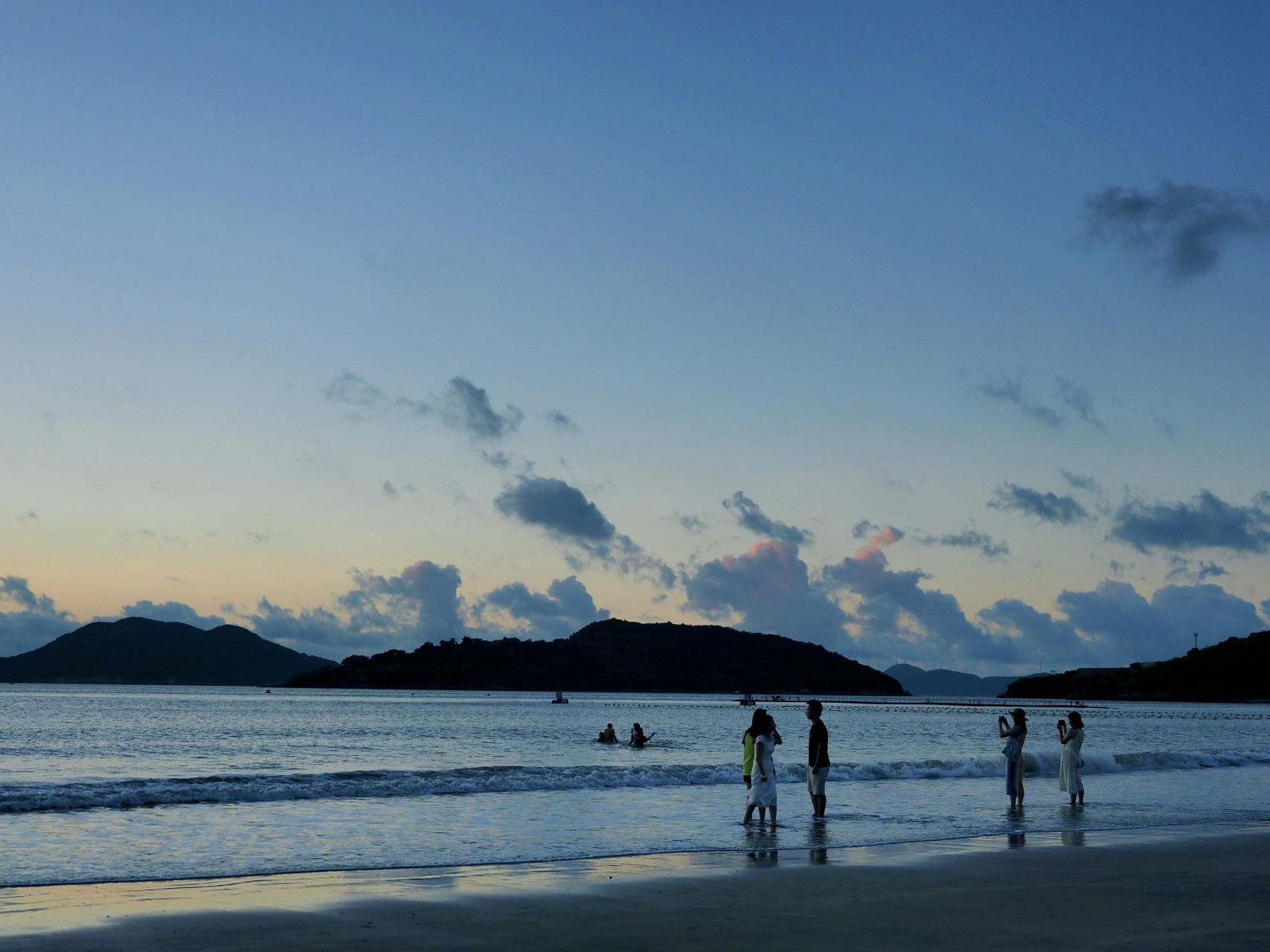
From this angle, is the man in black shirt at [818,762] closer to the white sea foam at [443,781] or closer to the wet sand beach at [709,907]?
the wet sand beach at [709,907]

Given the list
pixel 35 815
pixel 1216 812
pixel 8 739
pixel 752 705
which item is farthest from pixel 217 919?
pixel 752 705

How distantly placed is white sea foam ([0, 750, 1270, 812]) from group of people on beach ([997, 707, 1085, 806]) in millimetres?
10075

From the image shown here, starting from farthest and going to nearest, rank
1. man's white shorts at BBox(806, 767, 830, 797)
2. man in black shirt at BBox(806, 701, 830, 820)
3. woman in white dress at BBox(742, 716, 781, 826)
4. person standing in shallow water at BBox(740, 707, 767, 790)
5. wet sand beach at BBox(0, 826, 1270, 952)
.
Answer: man's white shorts at BBox(806, 767, 830, 797), man in black shirt at BBox(806, 701, 830, 820), woman in white dress at BBox(742, 716, 781, 826), person standing in shallow water at BBox(740, 707, 767, 790), wet sand beach at BBox(0, 826, 1270, 952)

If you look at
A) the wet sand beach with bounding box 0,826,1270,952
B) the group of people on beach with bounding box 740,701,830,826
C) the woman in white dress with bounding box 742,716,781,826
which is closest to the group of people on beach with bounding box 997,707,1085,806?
the group of people on beach with bounding box 740,701,830,826

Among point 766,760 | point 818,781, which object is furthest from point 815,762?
point 766,760

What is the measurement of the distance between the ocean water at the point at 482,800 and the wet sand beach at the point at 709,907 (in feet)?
7.13

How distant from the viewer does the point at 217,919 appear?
11883mm

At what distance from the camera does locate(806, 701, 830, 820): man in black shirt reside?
2114cm

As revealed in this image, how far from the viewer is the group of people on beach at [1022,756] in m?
24.6

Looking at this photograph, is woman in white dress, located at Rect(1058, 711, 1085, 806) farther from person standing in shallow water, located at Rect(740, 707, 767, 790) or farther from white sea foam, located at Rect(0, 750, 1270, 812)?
white sea foam, located at Rect(0, 750, 1270, 812)

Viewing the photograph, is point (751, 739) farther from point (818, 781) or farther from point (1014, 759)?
point (1014, 759)

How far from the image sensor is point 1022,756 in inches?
1000

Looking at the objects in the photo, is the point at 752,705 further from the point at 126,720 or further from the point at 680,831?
the point at 680,831

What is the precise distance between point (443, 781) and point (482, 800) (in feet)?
13.8
